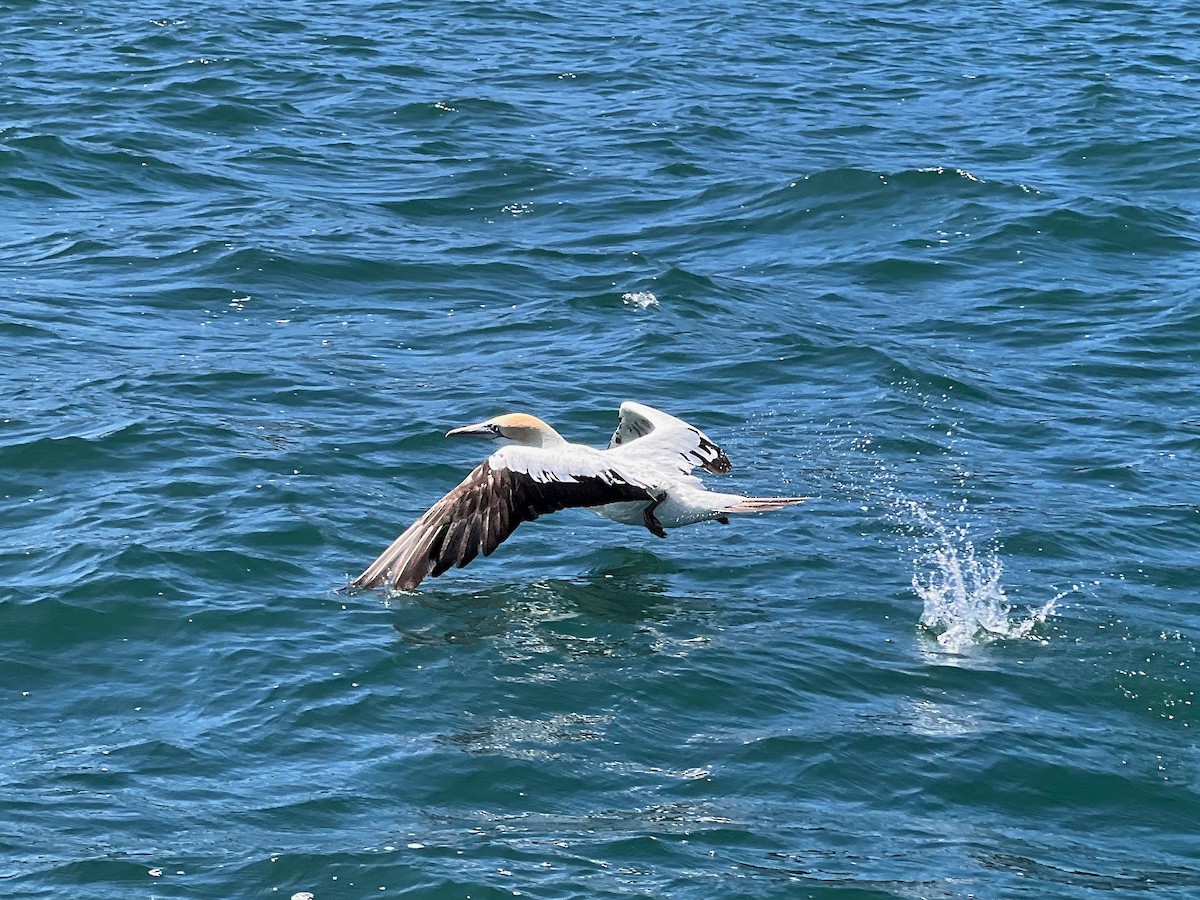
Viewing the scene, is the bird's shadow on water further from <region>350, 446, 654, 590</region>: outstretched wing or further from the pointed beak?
the pointed beak

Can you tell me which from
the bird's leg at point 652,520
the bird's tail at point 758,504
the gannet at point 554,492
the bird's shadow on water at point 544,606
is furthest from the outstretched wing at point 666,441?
the bird's shadow on water at point 544,606

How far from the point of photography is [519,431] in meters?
11.3

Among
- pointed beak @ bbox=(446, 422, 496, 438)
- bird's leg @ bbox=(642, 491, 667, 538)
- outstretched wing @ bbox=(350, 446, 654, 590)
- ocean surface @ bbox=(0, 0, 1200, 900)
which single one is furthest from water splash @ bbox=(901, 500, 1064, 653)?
pointed beak @ bbox=(446, 422, 496, 438)

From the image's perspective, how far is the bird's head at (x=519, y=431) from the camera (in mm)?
11203

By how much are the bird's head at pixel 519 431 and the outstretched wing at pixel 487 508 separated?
0.55m

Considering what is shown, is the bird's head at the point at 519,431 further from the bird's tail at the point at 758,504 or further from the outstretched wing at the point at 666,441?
the bird's tail at the point at 758,504

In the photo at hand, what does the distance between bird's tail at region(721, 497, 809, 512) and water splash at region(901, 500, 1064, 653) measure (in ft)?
2.77

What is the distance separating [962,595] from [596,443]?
3369 millimetres

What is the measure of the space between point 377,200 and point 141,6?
9.34 meters

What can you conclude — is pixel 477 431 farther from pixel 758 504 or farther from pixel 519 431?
pixel 758 504

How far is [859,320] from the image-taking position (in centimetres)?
1544

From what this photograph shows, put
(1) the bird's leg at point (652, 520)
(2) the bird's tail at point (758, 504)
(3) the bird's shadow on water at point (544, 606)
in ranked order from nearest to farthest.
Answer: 1. (3) the bird's shadow on water at point (544, 606)
2. (2) the bird's tail at point (758, 504)
3. (1) the bird's leg at point (652, 520)

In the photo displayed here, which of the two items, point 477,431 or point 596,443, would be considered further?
point 596,443

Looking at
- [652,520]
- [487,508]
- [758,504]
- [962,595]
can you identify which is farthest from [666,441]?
[962,595]
